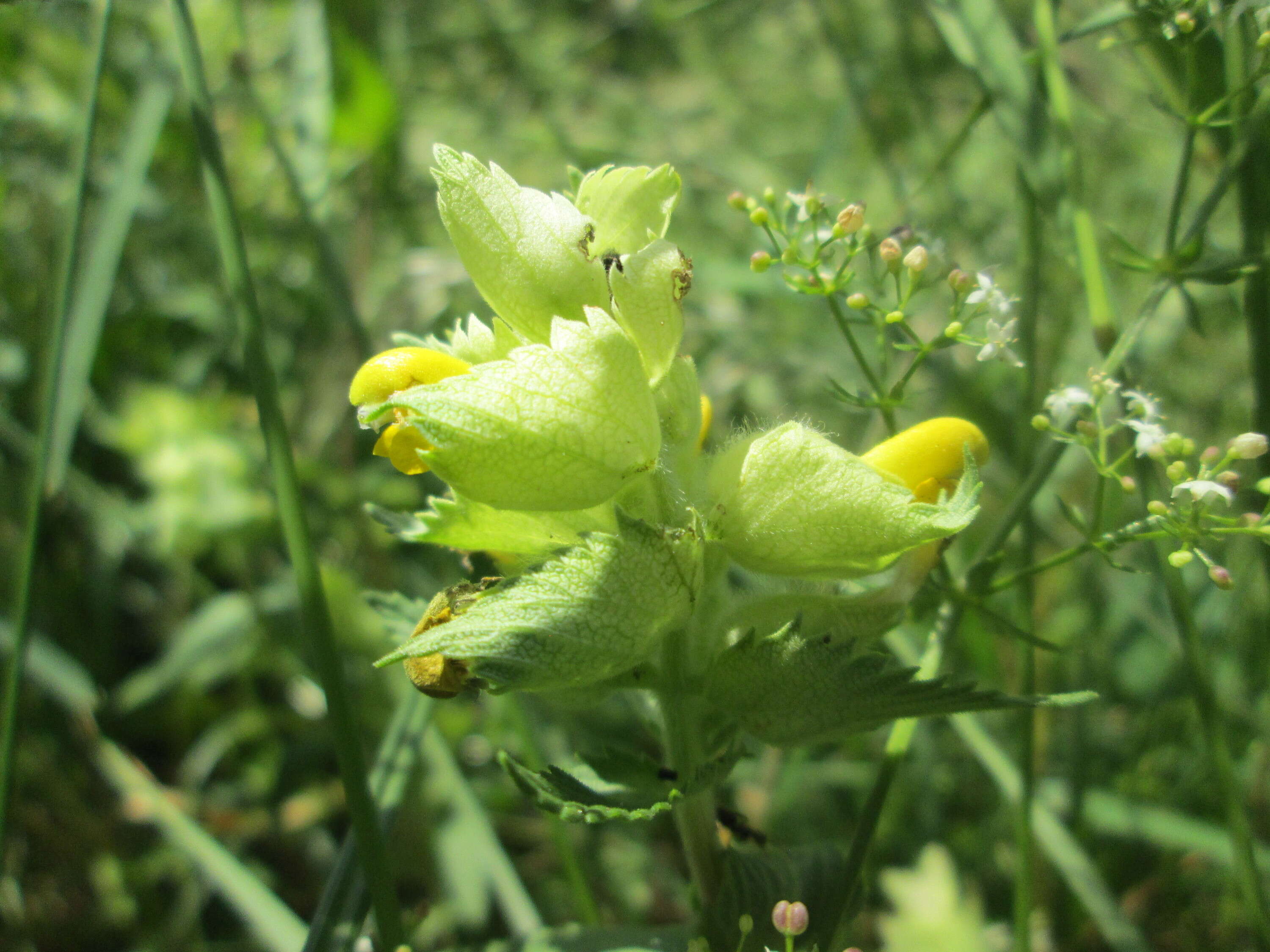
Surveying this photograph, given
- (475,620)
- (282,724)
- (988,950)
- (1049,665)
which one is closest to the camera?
(988,950)

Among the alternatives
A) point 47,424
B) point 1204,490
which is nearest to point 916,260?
point 1204,490

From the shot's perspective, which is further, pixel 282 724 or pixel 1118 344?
pixel 282 724

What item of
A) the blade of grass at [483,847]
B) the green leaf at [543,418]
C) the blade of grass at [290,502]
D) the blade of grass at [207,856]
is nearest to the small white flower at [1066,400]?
the green leaf at [543,418]

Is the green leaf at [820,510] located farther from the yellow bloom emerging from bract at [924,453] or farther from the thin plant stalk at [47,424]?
the thin plant stalk at [47,424]

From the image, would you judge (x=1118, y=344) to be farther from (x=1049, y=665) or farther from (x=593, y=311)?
(x=1049, y=665)

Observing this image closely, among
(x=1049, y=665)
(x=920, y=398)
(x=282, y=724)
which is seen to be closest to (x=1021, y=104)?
(x=920, y=398)

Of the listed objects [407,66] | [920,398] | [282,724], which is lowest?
[282,724]
